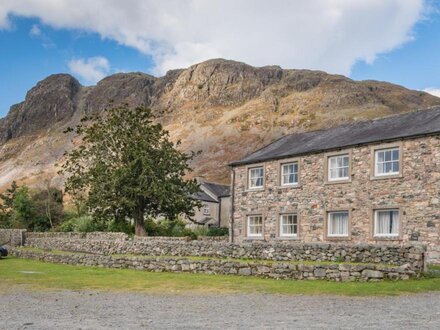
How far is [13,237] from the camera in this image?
47.2 m

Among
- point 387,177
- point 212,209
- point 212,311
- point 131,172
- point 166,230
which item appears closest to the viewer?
point 212,311

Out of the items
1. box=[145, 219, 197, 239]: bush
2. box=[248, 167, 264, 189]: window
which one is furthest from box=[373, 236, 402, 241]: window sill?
box=[145, 219, 197, 239]: bush

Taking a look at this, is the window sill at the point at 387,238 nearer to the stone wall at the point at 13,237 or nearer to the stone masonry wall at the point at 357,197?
the stone masonry wall at the point at 357,197

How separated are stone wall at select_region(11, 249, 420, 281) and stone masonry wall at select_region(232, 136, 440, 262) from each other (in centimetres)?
871

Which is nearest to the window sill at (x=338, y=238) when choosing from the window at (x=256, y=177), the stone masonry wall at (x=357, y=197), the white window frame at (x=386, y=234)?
the stone masonry wall at (x=357, y=197)

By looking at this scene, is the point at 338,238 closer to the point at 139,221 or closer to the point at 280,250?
the point at 280,250

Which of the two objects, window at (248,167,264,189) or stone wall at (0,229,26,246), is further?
stone wall at (0,229,26,246)

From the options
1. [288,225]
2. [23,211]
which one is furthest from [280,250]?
[23,211]

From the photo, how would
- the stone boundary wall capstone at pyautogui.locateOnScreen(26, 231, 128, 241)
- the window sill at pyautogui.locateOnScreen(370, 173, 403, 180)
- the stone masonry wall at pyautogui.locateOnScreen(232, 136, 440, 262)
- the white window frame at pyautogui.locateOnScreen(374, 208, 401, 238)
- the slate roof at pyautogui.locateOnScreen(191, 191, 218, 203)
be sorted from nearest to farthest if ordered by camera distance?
the stone masonry wall at pyautogui.locateOnScreen(232, 136, 440, 262) < the white window frame at pyautogui.locateOnScreen(374, 208, 401, 238) < the window sill at pyautogui.locateOnScreen(370, 173, 403, 180) < the stone boundary wall capstone at pyautogui.locateOnScreen(26, 231, 128, 241) < the slate roof at pyautogui.locateOnScreen(191, 191, 218, 203)

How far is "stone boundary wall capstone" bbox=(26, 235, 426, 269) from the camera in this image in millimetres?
20984

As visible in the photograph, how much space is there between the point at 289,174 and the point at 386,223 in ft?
24.3

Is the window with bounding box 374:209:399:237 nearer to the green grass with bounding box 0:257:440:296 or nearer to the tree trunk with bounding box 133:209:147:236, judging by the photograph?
the green grass with bounding box 0:257:440:296

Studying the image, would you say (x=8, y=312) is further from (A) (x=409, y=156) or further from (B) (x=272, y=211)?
(B) (x=272, y=211)

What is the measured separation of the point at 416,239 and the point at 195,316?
18.9 meters
